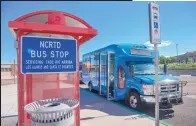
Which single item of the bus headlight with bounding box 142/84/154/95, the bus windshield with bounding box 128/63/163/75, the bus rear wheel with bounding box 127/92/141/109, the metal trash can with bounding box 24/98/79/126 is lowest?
the bus rear wheel with bounding box 127/92/141/109

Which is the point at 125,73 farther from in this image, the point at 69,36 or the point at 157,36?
the point at 69,36

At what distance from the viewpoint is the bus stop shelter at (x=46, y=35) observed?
311cm

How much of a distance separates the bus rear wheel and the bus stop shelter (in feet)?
12.2

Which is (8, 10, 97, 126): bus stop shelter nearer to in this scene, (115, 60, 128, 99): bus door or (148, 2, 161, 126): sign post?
(148, 2, 161, 126): sign post

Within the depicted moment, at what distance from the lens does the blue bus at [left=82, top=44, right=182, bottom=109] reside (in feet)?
21.1

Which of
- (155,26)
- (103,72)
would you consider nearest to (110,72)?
(103,72)

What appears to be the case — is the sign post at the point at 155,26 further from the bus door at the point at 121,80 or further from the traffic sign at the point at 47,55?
the bus door at the point at 121,80

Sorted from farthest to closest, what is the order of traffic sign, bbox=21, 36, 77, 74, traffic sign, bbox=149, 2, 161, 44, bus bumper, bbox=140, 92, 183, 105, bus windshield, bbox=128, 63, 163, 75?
bus windshield, bbox=128, 63, 163, 75
bus bumper, bbox=140, 92, 183, 105
traffic sign, bbox=149, 2, 161, 44
traffic sign, bbox=21, 36, 77, 74

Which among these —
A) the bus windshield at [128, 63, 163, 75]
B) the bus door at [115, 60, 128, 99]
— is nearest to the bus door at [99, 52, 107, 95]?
the bus door at [115, 60, 128, 99]

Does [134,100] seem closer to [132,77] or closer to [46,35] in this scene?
[132,77]

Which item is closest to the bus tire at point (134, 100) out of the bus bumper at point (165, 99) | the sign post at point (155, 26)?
the bus bumper at point (165, 99)

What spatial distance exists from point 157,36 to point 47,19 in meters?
2.54

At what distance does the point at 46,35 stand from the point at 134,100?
16.0ft

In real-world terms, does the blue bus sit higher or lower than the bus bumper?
higher
